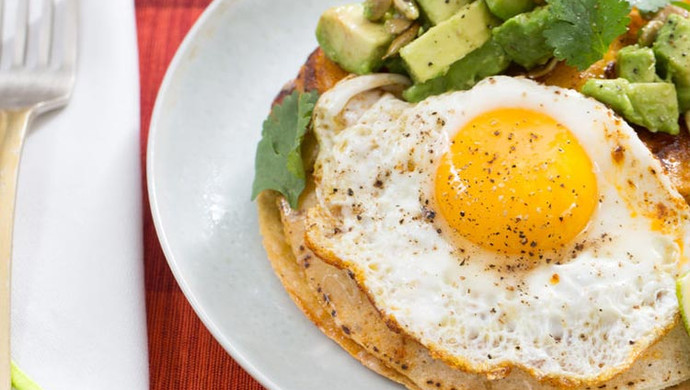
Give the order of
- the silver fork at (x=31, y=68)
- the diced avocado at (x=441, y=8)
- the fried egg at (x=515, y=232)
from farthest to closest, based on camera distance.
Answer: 1. the silver fork at (x=31, y=68)
2. the diced avocado at (x=441, y=8)
3. the fried egg at (x=515, y=232)

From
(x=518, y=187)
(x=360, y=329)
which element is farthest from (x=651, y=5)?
(x=360, y=329)

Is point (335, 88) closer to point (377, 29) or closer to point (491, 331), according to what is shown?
point (377, 29)

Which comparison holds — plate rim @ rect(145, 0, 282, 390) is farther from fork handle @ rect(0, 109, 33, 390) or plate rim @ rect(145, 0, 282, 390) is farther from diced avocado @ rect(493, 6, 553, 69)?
diced avocado @ rect(493, 6, 553, 69)

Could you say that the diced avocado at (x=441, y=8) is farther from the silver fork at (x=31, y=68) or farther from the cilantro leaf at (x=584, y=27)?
the silver fork at (x=31, y=68)

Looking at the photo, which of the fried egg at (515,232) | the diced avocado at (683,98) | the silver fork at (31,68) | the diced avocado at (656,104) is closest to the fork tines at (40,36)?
the silver fork at (31,68)

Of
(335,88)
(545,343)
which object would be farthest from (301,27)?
(545,343)

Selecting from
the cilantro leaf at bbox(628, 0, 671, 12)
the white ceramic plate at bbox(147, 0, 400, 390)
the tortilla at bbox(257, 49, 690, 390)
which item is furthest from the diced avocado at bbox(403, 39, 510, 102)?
the white ceramic plate at bbox(147, 0, 400, 390)
